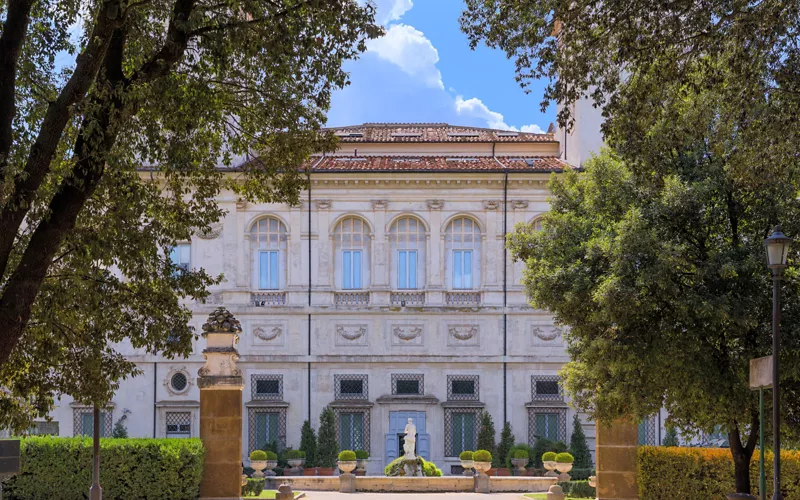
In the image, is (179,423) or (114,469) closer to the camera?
(114,469)

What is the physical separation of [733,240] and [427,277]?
2468 cm

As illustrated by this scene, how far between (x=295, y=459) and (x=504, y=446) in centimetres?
782

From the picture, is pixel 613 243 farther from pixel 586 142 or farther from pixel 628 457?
pixel 586 142

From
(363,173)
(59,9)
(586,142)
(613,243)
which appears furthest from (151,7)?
(586,142)

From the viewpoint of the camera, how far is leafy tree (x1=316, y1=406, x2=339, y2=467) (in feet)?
138

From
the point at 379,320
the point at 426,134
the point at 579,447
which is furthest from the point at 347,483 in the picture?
the point at 426,134

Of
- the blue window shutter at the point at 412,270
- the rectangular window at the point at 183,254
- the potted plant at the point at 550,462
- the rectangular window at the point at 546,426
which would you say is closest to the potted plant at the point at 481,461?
the potted plant at the point at 550,462

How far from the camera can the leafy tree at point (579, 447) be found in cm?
4156

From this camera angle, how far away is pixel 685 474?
22453 mm

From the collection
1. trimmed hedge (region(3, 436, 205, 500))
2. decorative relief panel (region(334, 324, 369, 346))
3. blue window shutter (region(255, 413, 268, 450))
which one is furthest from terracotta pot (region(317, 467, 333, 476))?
trimmed hedge (region(3, 436, 205, 500))

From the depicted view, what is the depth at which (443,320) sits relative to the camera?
44656 millimetres

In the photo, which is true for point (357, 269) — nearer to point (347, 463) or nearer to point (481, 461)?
point (347, 463)

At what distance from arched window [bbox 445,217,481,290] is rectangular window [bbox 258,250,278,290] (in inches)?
268

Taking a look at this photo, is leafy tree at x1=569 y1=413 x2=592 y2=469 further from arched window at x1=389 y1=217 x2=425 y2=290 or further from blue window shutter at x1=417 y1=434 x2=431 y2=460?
arched window at x1=389 y1=217 x2=425 y2=290
